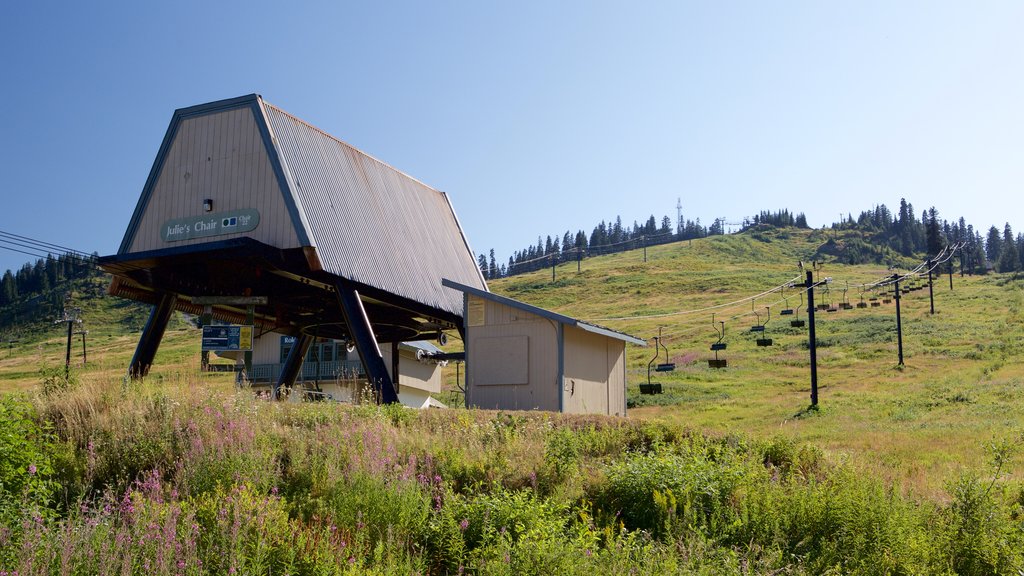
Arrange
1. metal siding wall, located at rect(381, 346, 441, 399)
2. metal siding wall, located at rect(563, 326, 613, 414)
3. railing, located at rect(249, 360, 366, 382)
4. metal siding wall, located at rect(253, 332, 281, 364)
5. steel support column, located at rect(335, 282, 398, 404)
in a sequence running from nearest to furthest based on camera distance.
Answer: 1. steel support column, located at rect(335, 282, 398, 404)
2. metal siding wall, located at rect(563, 326, 613, 414)
3. railing, located at rect(249, 360, 366, 382)
4. metal siding wall, located at rect(381, 346, 441, 399)
5. metal siding wall, located at rect(253, 332, 281, 364)

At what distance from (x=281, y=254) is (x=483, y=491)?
1024 centimetres

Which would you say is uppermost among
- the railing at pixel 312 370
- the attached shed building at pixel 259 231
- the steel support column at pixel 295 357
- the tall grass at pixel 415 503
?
the attached shed building at pixel 259 231

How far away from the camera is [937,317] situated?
266 feet

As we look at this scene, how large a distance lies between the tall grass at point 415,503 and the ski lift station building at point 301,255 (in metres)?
6.76

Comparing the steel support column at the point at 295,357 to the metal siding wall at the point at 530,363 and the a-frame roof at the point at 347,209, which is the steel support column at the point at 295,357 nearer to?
the a-frame roof at the point at 347,209

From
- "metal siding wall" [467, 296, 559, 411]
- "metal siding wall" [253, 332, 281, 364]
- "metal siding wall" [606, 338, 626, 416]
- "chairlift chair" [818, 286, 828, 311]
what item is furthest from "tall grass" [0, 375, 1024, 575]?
"metal siding wall" [253, 332, 281, 364]

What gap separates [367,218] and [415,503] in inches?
554

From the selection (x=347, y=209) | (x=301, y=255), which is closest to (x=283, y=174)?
(x=301, y=255)

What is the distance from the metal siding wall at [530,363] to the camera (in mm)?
22953

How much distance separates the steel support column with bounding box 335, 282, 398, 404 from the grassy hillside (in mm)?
7129

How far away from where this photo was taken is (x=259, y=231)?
2025 cm

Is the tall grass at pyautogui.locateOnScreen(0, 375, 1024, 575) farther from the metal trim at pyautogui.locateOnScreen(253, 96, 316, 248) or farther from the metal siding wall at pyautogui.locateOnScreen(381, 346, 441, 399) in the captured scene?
the metal siding wall at pyautogui.locateOnScreen(381, 346, 441, 399)

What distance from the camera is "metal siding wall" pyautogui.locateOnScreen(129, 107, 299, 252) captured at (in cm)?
2023

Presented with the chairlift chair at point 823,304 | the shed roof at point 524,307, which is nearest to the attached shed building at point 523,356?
the shed roof at point 524,307
